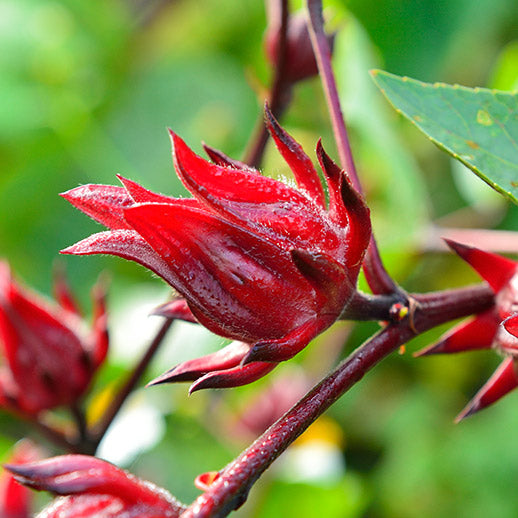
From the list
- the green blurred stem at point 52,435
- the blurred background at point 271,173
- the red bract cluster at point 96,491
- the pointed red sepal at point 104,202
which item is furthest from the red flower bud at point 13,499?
the pointed red sepal at point 104,202

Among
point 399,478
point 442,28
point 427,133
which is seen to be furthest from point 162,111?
point 427,133

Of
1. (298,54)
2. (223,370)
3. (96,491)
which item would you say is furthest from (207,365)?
(298,54)

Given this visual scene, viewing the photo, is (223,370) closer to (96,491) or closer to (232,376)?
(232,376)

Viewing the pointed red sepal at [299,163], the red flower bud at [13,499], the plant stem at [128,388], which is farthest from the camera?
the red flower bud at [13,499]

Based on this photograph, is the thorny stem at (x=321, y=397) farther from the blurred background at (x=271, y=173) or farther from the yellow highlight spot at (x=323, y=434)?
the yellow highlight spot at (x=323, y=434)

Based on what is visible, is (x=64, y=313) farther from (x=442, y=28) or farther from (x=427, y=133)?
(x=442, y=28)

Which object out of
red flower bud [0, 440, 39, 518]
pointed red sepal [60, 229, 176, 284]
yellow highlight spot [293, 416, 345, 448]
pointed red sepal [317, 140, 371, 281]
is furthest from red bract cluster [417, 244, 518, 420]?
yellow highlight spot [293, 416, 345, 448]
